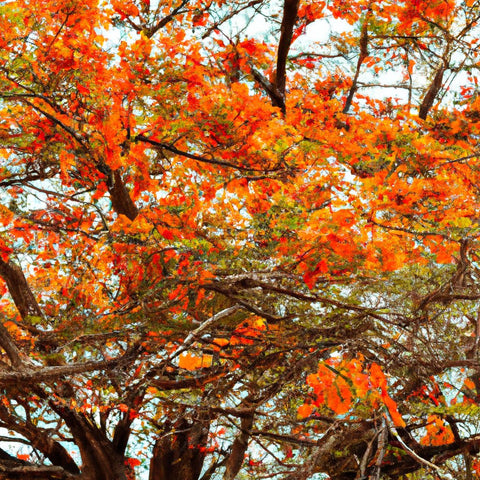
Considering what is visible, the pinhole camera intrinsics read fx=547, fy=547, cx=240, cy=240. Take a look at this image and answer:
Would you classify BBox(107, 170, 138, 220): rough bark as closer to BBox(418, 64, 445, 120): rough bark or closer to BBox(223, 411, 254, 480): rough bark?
BBox(223, 411, 254, 480): rough bark

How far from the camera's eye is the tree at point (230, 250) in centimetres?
399

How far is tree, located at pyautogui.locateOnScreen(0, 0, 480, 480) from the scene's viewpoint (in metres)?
3.99

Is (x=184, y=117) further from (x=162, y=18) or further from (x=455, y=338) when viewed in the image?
(x=455, y=338)

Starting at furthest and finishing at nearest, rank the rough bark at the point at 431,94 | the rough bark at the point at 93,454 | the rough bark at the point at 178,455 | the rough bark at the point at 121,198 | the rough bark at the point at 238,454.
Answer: the rough bark at the point at 431,94, the rough bark at the point at 178,455, the rough bark at the point at 93,454, the rough bark at the point at 238,454, the rough bark at the point at 121,198

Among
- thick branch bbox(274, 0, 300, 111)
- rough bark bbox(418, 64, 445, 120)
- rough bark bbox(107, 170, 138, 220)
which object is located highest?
rough bark bbox(418, 64, 445, 120)

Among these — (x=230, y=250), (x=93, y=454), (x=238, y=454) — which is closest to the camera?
(x=230, y=250)

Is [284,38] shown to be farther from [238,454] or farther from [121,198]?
[238,454]

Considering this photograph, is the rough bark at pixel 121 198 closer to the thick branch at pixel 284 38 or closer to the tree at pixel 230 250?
the tree at pixel 230 250

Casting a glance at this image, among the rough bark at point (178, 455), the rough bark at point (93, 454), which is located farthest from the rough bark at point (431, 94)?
the rough bark at point (93, 454)

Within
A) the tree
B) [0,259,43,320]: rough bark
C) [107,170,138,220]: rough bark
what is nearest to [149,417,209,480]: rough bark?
the tree

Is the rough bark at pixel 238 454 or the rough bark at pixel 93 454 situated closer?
the rough bark at pixel 238 454

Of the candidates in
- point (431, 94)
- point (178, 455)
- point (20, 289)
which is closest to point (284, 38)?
point (431, 94)

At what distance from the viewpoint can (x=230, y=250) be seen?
170 inches

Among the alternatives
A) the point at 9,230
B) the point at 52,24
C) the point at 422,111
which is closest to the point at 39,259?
the point at 9,230
